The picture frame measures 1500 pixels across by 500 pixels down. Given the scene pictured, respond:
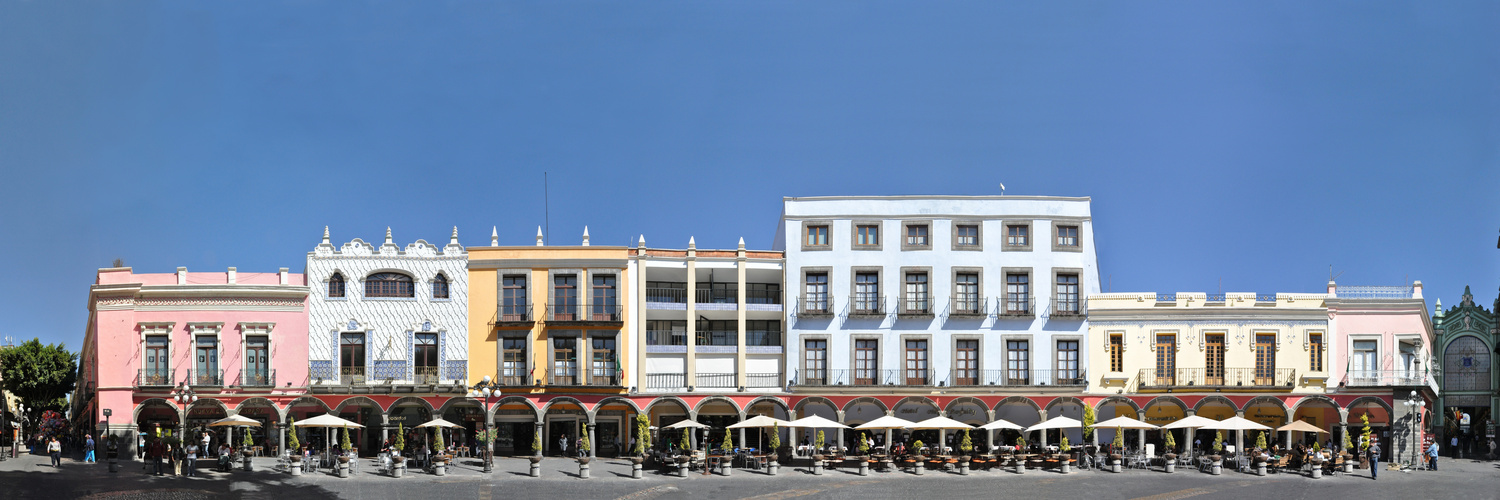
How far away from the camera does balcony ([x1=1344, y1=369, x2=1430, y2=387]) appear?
5366 cm

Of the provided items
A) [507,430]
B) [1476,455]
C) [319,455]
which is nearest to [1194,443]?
[1476,455]

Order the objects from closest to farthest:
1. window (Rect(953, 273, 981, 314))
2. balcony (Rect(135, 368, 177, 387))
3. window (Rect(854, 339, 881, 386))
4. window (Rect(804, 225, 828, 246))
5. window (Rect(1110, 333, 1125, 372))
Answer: balcony (Rect(135, 368, 177, 387)) < window (Rect(1110, 333, 1125, 372)) < window (Rect(854, 339, 881, 386)) < window (Rect(953, 273, 981, 314)) < window (Rect(804, 225, 828, 246))

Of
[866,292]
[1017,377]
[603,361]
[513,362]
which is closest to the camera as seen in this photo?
[513,362]

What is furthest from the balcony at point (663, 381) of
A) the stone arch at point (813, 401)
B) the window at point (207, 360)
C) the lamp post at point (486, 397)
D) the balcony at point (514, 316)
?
the window at point (207, 360)

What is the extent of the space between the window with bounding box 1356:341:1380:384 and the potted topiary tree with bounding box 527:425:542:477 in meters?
33.8

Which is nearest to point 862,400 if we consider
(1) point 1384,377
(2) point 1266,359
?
(2) point 1266,359

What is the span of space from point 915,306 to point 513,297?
17050 mm

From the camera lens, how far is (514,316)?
56.0 meters

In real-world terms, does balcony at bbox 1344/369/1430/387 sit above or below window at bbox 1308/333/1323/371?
below

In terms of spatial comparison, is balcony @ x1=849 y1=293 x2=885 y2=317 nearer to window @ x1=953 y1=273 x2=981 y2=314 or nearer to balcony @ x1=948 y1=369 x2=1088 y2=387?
window @ x1=953 y1=273 x2=981 y2=314

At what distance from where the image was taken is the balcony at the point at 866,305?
5694cm

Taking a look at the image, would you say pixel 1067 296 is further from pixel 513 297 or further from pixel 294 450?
pixel 294 450

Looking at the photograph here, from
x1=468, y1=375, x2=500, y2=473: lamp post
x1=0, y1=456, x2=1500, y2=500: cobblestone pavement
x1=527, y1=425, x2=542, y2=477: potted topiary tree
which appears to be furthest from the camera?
x1=527, y1=425, x2=542, y2=477: potted topiary tree

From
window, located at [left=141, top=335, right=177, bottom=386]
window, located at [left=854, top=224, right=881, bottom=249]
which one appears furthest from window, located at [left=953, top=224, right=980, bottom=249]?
window, located at [left=141, top=335, right=177, bottom=386]
